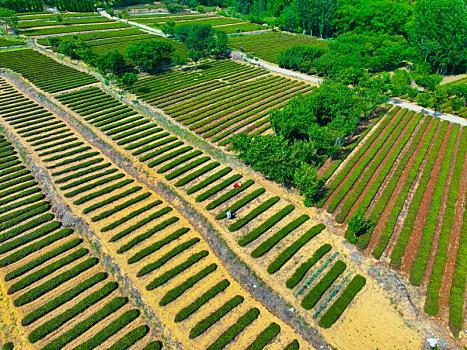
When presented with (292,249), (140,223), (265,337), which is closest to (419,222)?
(292,249)

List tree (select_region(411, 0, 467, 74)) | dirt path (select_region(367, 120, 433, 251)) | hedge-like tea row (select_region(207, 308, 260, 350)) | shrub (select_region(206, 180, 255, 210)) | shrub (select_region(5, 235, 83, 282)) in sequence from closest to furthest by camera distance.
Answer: hedge-like tea row (select_region(207, 308, 260, 350))
shrub (select_region(5, 235, 83, 282))
dirt path (select_region(367, 120, 433, 251))
shrub (select_region(206, 180, 255, 210))
tree (select_region(411, 0, 467, 74))

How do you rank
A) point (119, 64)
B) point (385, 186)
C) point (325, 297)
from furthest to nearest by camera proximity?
point (119, 64)
point (385, 186)
point (325, 297)

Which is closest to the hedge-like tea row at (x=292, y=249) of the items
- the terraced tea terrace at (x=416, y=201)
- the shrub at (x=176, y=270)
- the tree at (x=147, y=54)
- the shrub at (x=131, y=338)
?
the terraced tea terrace at (x=416, y=201)

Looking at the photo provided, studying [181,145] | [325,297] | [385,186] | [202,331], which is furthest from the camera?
[181,145]

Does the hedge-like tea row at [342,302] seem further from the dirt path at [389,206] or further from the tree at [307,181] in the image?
the tree at [307,181]

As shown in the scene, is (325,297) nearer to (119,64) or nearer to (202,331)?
(202,331)

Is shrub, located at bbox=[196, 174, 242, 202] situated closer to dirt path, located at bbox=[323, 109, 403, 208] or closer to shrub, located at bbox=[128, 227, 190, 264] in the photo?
shrub, located at bbox=[128, 227, 190, 264]

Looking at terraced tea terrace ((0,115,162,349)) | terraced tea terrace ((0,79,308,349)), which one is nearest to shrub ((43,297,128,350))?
terraced tea terrace ((0,115,162,349))

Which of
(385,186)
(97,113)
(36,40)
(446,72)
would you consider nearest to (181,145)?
(97,113)
